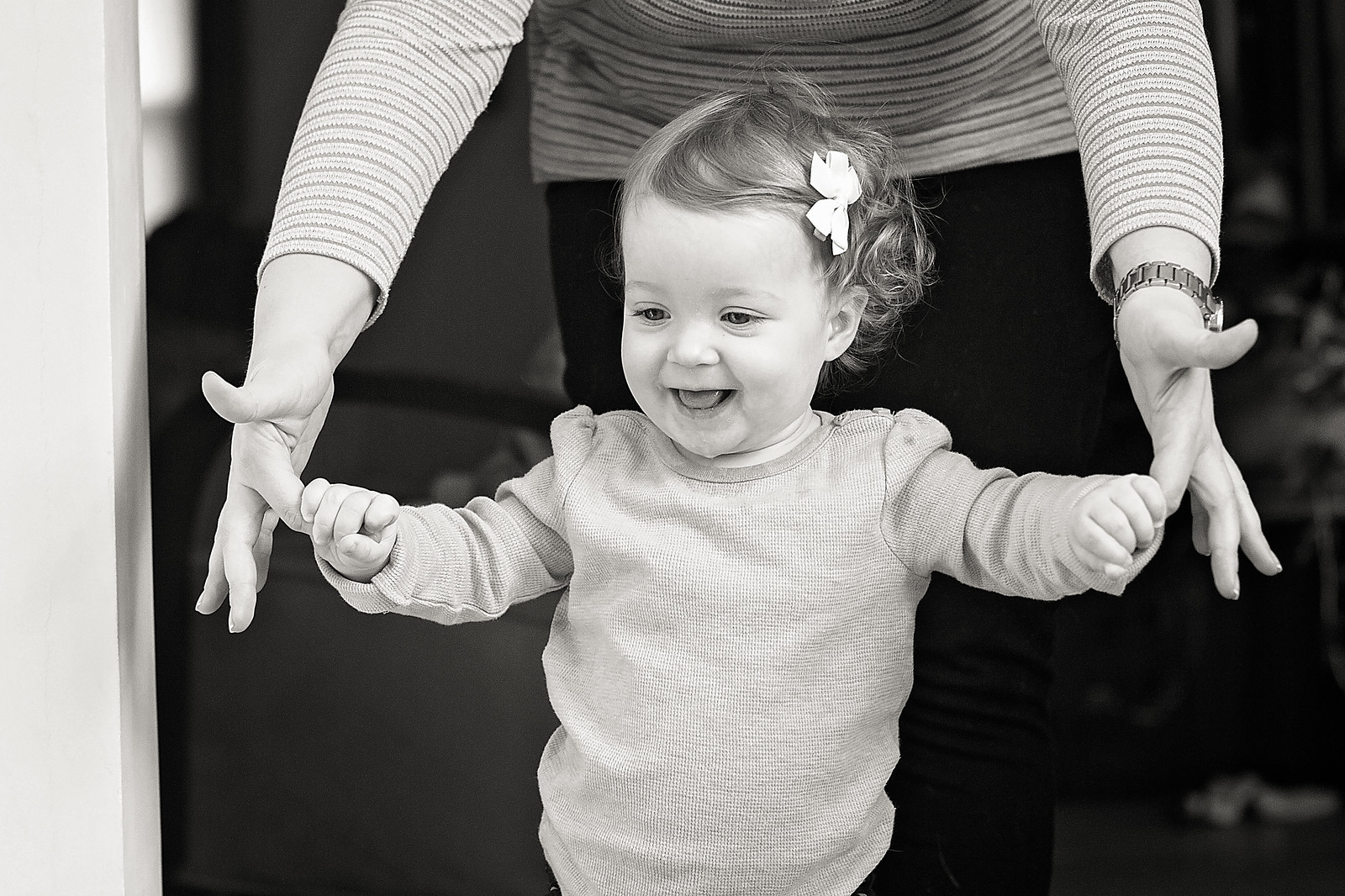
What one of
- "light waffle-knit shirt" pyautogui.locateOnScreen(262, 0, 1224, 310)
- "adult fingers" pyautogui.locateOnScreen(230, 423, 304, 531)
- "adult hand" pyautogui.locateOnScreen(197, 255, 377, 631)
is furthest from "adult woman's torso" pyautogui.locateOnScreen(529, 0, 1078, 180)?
"adult fingers" pyautogui.locateOnScreen(230, 423, 304, 531)

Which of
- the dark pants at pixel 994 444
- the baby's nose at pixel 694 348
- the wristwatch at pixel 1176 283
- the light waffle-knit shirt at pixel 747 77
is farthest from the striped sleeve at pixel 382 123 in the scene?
the wristwatch at pixel 1176 283

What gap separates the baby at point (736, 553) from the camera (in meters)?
0.86

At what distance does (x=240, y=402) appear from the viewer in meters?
0.77

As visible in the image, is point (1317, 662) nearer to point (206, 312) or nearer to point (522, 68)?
point (522, 68)

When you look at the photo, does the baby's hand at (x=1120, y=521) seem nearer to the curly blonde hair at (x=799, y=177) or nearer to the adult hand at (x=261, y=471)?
the curly blonde hair at (x=799, y=177)

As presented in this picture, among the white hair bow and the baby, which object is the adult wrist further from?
the white hair bow

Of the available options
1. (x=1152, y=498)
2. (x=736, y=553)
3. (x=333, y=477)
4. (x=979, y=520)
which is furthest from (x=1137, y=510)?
(x=333, y=477)

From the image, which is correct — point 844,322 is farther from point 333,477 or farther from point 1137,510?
point 333,477

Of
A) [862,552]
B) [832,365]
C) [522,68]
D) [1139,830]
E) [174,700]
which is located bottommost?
[1139,830]

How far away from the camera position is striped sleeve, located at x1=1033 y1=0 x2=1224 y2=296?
84 centimetres

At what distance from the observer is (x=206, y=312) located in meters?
1.42

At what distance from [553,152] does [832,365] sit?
313 mm

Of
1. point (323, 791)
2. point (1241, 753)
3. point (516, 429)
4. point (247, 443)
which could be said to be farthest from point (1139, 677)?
point (247, 443)

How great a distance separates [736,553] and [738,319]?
16 cm
